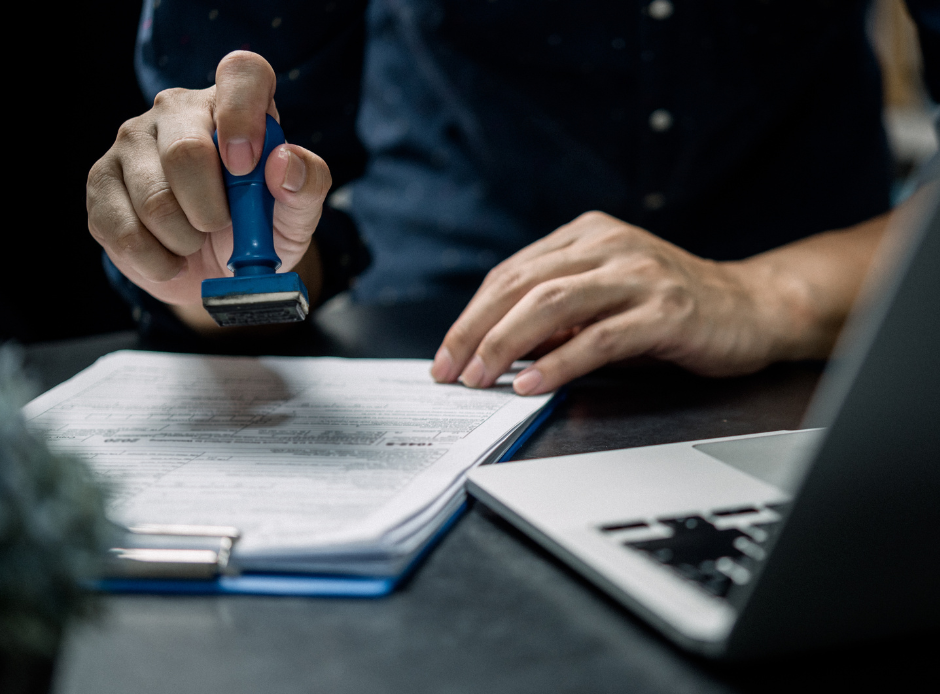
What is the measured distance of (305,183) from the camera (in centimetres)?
42

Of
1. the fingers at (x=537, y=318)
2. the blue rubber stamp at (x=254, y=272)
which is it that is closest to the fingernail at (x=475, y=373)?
the fingers at (x=537, y=318)

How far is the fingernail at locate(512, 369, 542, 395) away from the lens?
0.47 metres

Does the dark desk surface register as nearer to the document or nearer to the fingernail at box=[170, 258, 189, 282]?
the document

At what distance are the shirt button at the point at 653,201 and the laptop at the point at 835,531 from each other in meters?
0.60

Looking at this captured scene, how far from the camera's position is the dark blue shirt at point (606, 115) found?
781 mm

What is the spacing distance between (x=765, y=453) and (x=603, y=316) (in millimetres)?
188

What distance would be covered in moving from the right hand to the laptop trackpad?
27cm

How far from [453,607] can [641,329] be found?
292mm

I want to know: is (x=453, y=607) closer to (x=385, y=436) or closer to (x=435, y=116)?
(x=385, y=436)

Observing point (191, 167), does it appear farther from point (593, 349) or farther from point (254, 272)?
point (593, 349)

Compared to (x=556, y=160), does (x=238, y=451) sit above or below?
below

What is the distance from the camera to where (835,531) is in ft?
0.65

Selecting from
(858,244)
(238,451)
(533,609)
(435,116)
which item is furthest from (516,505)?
(435,116)

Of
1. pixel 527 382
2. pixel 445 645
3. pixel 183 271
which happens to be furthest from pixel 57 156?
pixel 445 645
